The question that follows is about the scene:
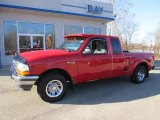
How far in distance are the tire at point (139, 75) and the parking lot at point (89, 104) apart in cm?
67

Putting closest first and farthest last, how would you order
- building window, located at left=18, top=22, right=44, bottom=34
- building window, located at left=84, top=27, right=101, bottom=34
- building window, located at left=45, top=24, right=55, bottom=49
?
building window, located at left=18, top=22, right=44, bottom=34
building window, located at left=45, top=24, right=55, bottom=49
building window, located at left=84, top=27, right=101, bottom=34

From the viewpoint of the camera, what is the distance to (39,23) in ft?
56.1

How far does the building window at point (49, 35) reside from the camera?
17.7 metres

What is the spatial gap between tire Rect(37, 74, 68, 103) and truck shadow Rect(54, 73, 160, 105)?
247 mm

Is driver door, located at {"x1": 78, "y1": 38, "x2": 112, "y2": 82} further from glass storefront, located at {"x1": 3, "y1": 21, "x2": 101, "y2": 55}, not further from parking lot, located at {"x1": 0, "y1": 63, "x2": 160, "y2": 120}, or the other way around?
glass storefront, located at {"x1": 3, "y1": 21, "x2": 101, "y2": 55}

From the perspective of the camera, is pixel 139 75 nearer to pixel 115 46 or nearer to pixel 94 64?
pixel 115 46

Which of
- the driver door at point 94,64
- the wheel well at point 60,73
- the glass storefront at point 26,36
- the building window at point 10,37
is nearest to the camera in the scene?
the wheel well at point 60,73

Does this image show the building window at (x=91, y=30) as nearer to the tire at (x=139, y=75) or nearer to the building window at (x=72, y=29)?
the building window at (x=72, y=29)

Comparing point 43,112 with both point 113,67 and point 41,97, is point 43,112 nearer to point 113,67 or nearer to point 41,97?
point 41,97

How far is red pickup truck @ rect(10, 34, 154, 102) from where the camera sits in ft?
18.8

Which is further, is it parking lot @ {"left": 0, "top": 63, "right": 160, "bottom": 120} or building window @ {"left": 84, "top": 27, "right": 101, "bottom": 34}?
building window @ {"left": 84, "top": 27, "right": 101, "bottom": 34}

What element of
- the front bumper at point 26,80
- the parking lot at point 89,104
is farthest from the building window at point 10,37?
the front bumper at point 26,80

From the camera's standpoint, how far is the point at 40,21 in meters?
17.1

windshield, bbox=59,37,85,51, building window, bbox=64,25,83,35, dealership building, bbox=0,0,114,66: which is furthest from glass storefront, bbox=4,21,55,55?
windshield, bbox=59,37,85,51
